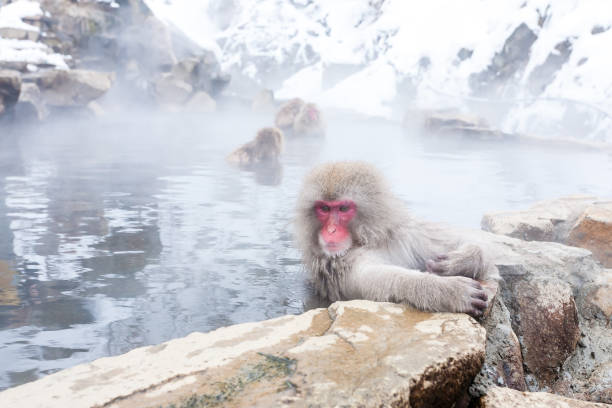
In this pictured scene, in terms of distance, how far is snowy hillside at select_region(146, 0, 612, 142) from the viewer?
46.6 ft

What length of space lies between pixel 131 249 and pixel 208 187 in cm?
245

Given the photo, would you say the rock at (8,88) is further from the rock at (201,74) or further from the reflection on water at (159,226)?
the rock at (201,74)

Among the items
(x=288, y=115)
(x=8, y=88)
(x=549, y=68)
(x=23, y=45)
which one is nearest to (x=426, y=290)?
(x=8, y=88)

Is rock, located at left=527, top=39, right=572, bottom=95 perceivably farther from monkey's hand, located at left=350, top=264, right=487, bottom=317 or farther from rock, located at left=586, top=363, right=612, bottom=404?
monkey's hand, located at left=350, top=264, right=487, bottom=317

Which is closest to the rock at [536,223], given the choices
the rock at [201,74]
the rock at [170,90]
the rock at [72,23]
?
the rock at [72,23]

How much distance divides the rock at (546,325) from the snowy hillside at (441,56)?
12.0 m

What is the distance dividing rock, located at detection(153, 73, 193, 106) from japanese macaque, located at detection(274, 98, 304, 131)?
28.1 feet

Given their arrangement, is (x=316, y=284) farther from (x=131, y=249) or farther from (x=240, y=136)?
(x=240, y=136)

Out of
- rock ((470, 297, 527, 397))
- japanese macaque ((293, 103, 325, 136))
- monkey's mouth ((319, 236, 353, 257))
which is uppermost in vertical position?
japanese macaque ((293, 103, 325, 136))

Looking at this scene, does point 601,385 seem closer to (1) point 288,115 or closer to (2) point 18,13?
(1) point 288,115

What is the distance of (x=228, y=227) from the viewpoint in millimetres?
4246

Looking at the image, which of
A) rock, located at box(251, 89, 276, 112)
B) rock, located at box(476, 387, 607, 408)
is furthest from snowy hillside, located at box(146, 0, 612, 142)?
rock, located at box(476, 387, 607, 408)

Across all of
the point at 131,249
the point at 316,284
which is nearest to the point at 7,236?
the point at 131,249

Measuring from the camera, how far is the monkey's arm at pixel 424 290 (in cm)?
200
